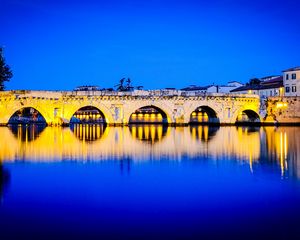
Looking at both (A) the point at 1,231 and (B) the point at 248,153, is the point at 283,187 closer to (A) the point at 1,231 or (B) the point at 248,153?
(A) the point at 1,231

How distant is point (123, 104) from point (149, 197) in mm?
32388

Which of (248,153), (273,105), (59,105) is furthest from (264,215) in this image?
(273,105)

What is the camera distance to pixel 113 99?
132 ft

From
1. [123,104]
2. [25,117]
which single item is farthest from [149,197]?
[25,117]

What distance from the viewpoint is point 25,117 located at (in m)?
66.9

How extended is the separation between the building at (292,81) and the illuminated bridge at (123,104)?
702cm

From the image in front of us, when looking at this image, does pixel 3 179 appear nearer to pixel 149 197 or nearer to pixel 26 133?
pixel 149 197

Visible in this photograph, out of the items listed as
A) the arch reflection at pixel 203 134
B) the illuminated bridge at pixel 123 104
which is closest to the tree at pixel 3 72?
the illuminated bridge at pixel 123 104

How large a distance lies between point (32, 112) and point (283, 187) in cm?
6684

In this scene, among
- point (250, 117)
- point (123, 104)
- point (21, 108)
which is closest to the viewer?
point (21, 108)

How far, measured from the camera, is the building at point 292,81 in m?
51.8

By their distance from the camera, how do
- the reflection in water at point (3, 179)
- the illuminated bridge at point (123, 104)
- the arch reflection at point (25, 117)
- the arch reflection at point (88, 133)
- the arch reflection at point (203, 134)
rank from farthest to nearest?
the arch reflection at point (25, 117) < the illuminated bridge at point (123, 104) < the arch reflection at point (88, 133) < the arch reflection at point (203, 134) < the reflection in water at point (3, 179)

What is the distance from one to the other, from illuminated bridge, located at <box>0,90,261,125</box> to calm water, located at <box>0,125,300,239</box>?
23.1 metres

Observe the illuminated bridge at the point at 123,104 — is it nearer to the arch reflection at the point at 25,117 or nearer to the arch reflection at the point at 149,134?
the arch reflection at the point at 149,134
